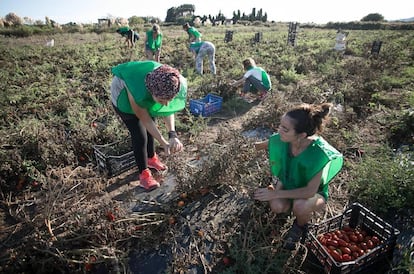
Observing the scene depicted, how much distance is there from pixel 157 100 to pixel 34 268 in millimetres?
1582

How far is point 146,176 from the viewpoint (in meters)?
3.13

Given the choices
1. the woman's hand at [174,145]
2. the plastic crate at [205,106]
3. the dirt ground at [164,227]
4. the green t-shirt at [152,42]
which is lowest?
the dirt ground at [164,227]

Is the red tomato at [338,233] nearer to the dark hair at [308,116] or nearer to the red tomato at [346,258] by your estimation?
the red tomato at [346,258]

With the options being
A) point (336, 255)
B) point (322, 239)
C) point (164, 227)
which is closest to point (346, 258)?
point (336, 255)

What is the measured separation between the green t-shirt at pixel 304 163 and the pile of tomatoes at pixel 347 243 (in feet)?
1.09

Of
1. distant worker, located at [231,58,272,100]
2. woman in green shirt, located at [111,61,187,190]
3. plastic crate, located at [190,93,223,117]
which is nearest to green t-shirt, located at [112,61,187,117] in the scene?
woman in green shirt, located at [111,61,187,190]

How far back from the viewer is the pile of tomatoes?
2115mm

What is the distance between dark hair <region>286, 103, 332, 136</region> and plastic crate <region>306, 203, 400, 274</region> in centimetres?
79

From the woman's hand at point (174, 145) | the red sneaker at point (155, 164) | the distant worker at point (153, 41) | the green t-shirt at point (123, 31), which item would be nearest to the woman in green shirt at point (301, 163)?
the woman's hand at point (174, 145)

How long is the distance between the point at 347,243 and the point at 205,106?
3.21 meters

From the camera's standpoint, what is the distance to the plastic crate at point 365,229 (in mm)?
2000

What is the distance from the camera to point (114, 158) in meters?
3.29

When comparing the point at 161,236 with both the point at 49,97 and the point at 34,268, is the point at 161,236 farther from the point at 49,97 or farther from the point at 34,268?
the point at 49,97

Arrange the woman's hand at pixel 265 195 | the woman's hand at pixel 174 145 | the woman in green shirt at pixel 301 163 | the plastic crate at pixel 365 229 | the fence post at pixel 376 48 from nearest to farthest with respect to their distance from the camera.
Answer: the plastic crate at pixel 365 229 → the woman in green shirt at pixel 301 163 → the woman's hand at pixel 265 195 → the woman's hand at pixel 174 145 → the fence post at pixel 376 48
